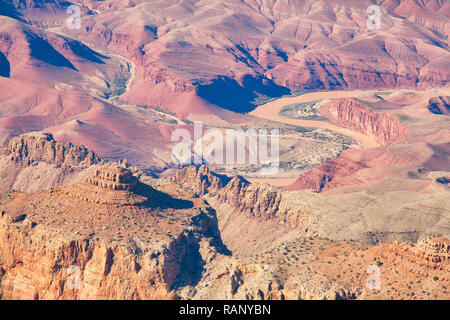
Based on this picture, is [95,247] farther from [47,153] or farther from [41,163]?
[47,153]

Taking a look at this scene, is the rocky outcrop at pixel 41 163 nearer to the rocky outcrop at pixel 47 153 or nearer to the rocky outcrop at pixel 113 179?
the rocky outcrop at pixel 47 153

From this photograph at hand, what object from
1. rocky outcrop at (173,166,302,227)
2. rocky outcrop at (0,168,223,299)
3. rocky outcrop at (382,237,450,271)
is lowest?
rocky outcrop at (173,166,302,227)

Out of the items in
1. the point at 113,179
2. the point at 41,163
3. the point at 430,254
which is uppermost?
the point at 430,254

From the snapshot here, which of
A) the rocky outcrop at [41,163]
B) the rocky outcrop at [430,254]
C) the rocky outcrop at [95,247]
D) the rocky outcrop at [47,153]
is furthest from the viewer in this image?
the rocky outcrop at [47,153]

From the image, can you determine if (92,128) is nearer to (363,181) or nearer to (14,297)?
(363,181)

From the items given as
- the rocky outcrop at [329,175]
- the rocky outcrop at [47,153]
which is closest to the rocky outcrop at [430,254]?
the rocky outcrop at [329,175]

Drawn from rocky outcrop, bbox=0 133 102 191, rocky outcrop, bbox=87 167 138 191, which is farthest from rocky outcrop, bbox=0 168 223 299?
rocky outcrop, bbox=0 133 102 191

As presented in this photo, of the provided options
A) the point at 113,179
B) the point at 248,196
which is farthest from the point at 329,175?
the point at 113,179

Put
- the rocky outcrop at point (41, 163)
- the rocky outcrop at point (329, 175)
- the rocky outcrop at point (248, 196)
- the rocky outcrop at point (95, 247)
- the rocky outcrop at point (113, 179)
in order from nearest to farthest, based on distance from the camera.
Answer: the rocky outcrop at point (95, 247) → the rocky outcrop at point (113, 179) → the rocky outcrop at point (248, 196) → the rocky outcrop at point (41, 163) → the rocky outcrop at point (329, 175)

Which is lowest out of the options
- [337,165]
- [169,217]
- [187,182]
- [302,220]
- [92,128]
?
[92,128]

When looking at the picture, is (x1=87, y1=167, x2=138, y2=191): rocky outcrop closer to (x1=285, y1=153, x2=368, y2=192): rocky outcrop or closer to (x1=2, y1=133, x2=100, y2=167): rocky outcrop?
(x1=2, y1=133, x2=100, y2=167): rocky outcrop
